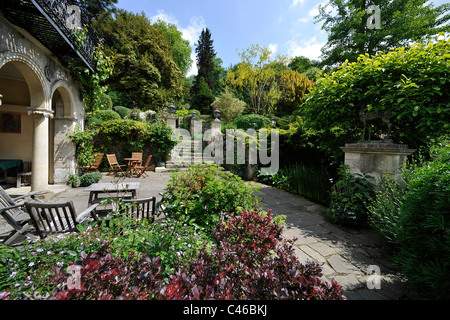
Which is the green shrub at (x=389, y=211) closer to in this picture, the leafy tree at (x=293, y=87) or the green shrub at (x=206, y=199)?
the green shrub at (x=206, y=199)

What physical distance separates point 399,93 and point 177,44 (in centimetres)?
2996

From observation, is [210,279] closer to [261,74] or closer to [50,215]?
[50,215]

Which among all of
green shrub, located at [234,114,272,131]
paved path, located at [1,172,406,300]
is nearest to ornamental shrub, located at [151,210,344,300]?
paved path, located at [1,172,406,300]

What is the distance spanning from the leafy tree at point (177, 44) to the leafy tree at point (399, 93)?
2750cm

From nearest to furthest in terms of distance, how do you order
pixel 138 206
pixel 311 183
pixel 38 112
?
1. pixel 138 206
2. pixel 38 112
3. pixel 311 183

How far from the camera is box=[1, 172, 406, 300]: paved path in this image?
2.05 meters

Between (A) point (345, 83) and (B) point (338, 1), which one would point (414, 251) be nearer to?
(A) point (345, 83)

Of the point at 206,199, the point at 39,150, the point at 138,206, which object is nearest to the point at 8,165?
the point at 39,150

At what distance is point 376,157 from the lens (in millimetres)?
3680

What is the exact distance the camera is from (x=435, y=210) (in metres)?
1.73

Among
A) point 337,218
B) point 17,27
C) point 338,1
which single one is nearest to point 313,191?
point 337,218

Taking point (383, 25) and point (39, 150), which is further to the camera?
point (383, 25)

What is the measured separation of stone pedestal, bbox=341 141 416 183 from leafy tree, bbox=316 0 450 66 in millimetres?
11009

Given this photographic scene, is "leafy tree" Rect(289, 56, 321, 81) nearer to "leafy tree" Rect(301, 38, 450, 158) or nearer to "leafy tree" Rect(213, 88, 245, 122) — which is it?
"leafy tree" Rect(213, 88, 245, 122)
